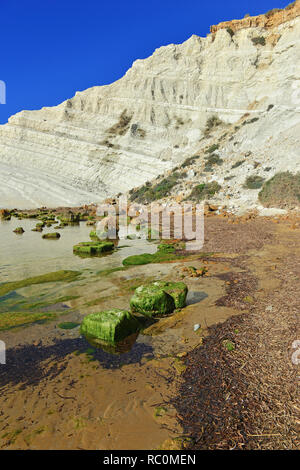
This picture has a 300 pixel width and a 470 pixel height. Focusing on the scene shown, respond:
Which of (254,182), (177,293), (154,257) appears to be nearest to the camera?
(177,293)

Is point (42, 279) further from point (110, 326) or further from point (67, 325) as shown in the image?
point (110, 326)

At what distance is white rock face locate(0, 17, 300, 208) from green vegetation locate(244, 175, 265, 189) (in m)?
8.04

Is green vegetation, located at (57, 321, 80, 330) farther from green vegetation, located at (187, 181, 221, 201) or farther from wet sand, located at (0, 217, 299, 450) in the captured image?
green vegetation, located at (187, 181, 221, 201)

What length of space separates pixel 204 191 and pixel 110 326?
25173mm

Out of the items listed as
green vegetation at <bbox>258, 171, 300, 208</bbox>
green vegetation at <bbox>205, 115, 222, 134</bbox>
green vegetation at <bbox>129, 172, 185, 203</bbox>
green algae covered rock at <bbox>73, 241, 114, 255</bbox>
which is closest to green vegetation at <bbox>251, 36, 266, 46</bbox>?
green vegetation at <bbox>205, 115, 222, 134</bbox>

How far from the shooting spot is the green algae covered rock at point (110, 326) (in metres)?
5.18

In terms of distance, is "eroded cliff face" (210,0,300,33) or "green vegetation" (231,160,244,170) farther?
"eroded cliff face" (210,0,300,33)

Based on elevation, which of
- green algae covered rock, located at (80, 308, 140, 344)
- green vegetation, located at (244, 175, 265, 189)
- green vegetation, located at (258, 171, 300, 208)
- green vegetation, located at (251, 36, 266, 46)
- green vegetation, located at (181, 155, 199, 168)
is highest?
green vegetation, located at (251, 36, 266, 46)

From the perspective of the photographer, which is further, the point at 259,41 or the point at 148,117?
the point at 148,117

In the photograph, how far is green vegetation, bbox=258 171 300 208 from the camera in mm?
21703

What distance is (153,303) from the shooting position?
634 cm

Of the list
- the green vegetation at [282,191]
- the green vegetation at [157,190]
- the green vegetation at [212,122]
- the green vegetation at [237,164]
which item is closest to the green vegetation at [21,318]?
the green vegetation at [282,191]

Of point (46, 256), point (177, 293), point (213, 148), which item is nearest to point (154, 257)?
point (46, 256)
